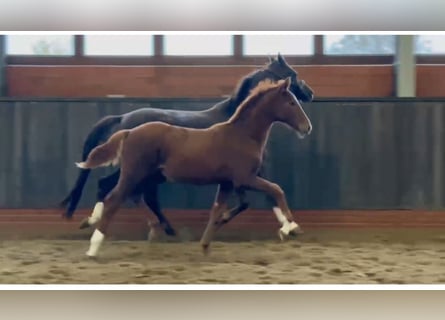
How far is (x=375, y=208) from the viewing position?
221 centimetres

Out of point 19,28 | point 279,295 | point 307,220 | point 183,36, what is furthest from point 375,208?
point 19,28

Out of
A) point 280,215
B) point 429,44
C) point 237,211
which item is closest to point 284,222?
point 280,215

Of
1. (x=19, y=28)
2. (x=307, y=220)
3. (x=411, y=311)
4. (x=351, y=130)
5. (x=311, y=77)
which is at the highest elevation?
(x=19, y=28)

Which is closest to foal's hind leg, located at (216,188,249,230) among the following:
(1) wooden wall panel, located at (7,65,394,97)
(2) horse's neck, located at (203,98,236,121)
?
(2) horse's neck, located at (203,98,236,121)

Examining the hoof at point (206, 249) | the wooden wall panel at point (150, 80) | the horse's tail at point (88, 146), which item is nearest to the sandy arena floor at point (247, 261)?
the hoof at point (206, 249)

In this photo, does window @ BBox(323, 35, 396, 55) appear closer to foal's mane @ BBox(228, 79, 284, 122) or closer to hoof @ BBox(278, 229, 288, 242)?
foal's mane @ BBox(228, 79, 284, 122)

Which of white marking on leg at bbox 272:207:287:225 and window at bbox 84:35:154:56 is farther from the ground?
window at bbox 84:35:154:56

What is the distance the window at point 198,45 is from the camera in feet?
7.18

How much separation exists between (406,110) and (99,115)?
94 centimetres

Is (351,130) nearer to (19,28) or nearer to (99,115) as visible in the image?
(99,115)

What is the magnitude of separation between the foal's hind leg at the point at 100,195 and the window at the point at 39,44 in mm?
407

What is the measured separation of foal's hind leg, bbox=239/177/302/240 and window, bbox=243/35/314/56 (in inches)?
15.3

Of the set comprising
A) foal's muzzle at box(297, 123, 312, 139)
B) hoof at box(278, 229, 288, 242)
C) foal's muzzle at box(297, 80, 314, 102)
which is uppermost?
foal's muzzle at box(297, 80, 314, 102)

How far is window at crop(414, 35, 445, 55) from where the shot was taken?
219 centimetres
